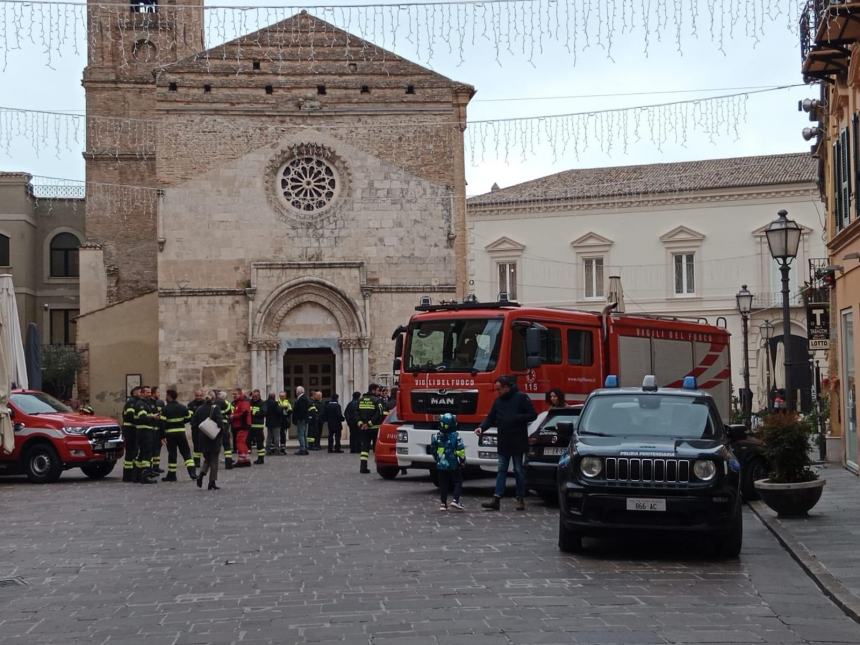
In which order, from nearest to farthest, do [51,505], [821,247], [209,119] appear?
1. [51,505]
2. [209,119]
3. [821,247]

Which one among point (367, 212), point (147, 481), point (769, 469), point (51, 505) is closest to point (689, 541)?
point (769, 469)

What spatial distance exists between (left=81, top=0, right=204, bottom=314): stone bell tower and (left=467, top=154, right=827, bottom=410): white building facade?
1487 cm

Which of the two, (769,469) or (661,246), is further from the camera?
(661,246)

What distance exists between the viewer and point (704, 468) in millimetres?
11516

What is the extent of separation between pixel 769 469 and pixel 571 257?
4007 cm

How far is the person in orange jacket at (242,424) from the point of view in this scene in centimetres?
2570

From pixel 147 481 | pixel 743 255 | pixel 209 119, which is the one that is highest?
pixel 209 119

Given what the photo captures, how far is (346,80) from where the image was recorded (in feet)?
130

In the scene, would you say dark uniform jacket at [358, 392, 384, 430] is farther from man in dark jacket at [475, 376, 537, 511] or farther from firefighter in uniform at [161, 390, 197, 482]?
man in dark jacket at [475, 376, 537, 511]

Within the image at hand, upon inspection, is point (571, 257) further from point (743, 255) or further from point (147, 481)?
point (147, 481)

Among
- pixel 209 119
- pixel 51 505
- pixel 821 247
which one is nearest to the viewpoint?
pixel 51 505

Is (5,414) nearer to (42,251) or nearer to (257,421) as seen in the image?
(257,421)

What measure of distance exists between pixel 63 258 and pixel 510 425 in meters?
40.5

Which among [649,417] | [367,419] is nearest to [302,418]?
[367,419]
